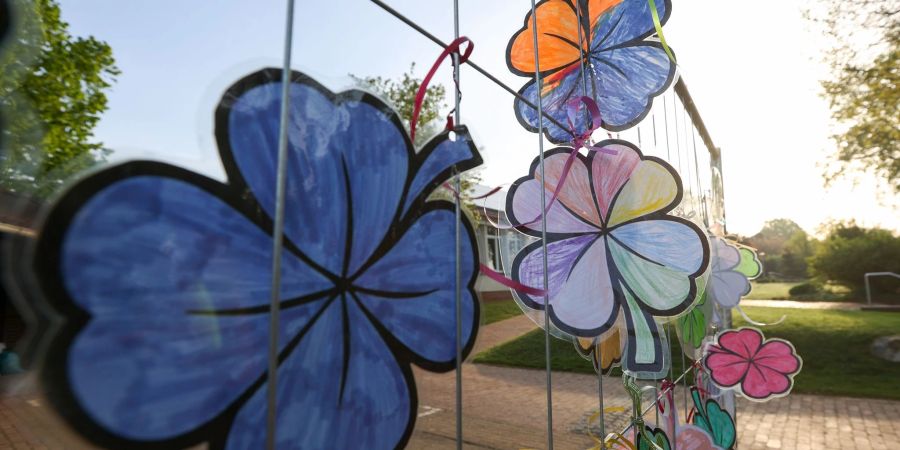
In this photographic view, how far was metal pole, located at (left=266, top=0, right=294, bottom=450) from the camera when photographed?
0.43 meters

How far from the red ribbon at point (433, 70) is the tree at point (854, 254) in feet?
62.2

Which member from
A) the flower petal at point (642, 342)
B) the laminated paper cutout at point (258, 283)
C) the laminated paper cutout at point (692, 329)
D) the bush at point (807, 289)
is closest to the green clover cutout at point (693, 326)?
the laminated paper cutout at point (692, 329)

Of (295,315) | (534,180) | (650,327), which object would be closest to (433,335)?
(295,315)

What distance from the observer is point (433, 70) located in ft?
2.33

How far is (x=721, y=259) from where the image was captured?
2.67 metres

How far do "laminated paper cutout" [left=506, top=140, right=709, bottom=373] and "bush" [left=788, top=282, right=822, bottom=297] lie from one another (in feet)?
65.9

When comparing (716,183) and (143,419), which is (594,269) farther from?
(716,183)

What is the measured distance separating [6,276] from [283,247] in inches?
8.1

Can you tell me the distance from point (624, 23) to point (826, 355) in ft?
26.4

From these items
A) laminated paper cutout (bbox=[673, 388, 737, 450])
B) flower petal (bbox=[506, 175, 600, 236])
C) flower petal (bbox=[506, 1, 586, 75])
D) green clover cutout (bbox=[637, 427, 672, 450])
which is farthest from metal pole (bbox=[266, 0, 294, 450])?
laminated paper cutout (bbox=[673, 388, 737, 450])

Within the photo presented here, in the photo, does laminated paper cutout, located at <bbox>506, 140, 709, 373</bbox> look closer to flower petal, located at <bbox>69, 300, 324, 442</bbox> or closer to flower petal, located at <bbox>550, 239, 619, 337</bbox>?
flower petal, located at <bbox>550, 239, 619, 337</bbox>

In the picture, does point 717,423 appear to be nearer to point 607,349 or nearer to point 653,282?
point 607,349

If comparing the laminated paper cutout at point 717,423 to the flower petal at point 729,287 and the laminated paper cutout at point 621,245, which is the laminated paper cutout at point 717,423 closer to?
the flower petal at point 729,287

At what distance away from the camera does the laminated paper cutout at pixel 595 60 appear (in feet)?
4.35
